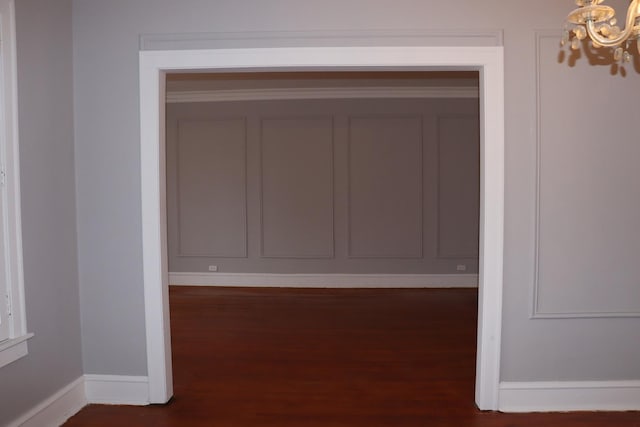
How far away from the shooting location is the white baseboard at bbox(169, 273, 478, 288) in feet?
19.9

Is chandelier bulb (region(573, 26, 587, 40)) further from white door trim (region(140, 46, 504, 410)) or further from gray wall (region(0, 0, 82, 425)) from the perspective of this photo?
gray wall (region(0, 0, 82, 425))

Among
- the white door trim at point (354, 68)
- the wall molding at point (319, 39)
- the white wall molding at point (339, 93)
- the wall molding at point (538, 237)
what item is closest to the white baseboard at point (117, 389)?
the white door trim at point (354, 68)

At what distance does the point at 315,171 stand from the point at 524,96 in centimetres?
369

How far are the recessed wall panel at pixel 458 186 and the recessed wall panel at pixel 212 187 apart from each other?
277cm

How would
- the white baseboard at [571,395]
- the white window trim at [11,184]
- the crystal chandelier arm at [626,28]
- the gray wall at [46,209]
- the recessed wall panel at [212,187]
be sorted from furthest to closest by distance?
the recessed wall panel at [212,187] < the white baseboard at [571,395] < the gray wall at [46,209] < the white window trim at [11,184] < the crystal chandelier arm at [626,28]

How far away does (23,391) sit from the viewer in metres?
2.31

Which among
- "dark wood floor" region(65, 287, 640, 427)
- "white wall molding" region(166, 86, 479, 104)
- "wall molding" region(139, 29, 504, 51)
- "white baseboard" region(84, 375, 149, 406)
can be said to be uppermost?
"white wall molding" region(166, 86, 479, 104)

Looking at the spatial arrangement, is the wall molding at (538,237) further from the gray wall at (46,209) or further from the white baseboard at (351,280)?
the white baseboard at (351,280)

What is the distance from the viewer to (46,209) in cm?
249

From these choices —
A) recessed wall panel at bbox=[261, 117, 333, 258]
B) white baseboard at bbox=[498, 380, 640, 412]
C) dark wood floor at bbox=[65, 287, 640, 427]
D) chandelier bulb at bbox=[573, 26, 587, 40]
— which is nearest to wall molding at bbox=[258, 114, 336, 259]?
recessed wall panel at bbox=[261, 117, 333, 258]

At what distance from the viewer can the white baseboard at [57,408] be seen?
236cm

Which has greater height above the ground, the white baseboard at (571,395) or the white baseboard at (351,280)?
the white baseboard at (351,280)

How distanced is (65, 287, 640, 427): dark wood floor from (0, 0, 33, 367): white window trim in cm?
75

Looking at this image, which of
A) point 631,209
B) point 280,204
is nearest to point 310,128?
point 280,204
